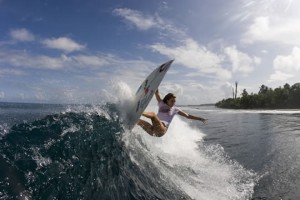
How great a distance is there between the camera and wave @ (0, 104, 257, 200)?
16.8ft

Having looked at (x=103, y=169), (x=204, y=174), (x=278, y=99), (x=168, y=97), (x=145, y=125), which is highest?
(x=278, y=99)

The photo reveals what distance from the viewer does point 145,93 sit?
31.7 ft

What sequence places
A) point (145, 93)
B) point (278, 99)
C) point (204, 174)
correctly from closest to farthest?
1. point (204, 174)
2. point (145, 93)
3. point (278, 99)

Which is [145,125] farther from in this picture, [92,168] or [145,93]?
[92,168]

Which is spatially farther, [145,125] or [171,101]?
[171,101]

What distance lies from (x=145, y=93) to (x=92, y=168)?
4.14m

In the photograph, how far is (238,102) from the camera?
88750mm

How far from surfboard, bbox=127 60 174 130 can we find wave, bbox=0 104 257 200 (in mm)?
441

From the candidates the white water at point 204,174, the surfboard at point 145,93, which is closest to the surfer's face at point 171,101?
the surfboard at point 145,93

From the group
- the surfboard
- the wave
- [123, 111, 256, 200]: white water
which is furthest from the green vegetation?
the wave

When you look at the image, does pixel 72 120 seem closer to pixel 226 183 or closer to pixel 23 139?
pixel 23 139

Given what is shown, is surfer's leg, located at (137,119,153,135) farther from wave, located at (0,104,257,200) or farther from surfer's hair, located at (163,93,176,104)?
surfer's hair, located at (163,93,176,104)

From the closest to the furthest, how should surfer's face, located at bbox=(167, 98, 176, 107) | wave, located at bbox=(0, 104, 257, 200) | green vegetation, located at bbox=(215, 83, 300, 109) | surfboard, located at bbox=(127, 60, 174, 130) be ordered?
wave, located at bbox=(0, 104, 257, 200), surfboard, located at bbox=(127, 60, 174, 130), surfer's face, located at bbox=(167, 98, 176, 107), green vegetation, located at bbox=(215, 83, 300, 109)

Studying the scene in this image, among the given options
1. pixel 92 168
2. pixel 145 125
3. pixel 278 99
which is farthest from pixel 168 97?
pixel 278 99
